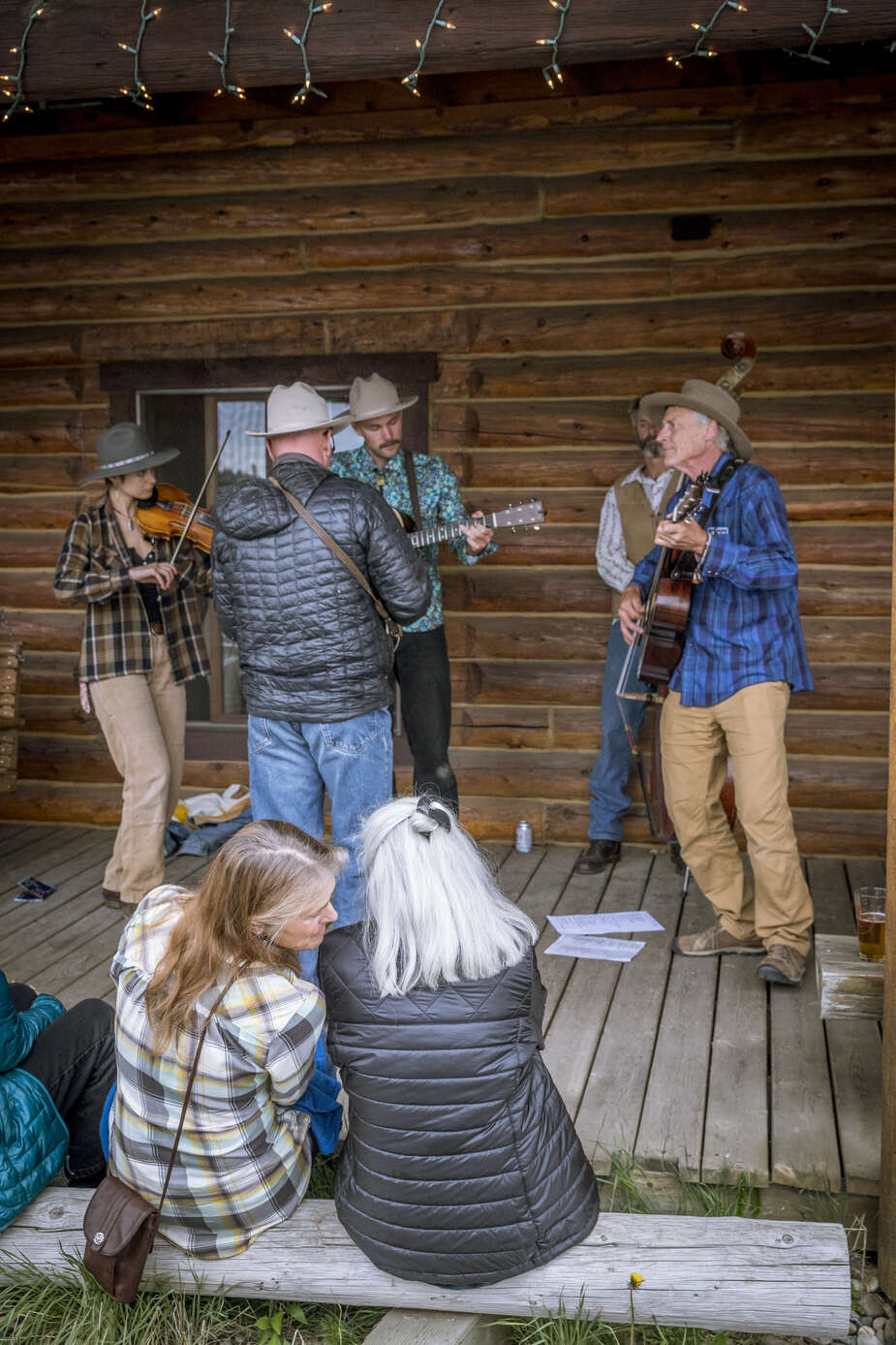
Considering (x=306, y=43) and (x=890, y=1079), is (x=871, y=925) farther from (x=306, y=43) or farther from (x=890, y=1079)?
(x=306, y=43)

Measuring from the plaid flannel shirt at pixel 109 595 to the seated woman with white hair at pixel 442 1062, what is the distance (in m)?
2.60

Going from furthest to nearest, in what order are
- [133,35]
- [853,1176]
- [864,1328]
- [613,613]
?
1. [613,613]
2. [133,35]
3. [853,1176]
4. [864,1328]

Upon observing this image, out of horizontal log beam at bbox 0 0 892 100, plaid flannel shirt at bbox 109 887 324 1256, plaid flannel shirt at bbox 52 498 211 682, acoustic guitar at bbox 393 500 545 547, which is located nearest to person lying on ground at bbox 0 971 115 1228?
plaid flannel shirt at bbox 109 887 324 1256

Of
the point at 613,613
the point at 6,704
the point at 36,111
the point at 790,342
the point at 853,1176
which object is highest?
the point at 36,111

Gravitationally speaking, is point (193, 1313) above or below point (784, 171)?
below

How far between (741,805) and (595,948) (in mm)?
739

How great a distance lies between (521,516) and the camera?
4535 mm

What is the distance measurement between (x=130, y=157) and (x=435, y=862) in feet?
15.6

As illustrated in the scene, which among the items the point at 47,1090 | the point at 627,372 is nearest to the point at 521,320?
the point at 627,372

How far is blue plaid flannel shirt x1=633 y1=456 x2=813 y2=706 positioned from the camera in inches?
146

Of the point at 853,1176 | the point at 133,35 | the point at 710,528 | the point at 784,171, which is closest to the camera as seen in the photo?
the point at 853,1176

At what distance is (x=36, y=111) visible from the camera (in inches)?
220

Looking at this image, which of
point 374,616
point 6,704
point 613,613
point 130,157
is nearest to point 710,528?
point 374,616

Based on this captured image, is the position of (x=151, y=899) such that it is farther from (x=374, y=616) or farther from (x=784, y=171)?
(x=784, y=171)
